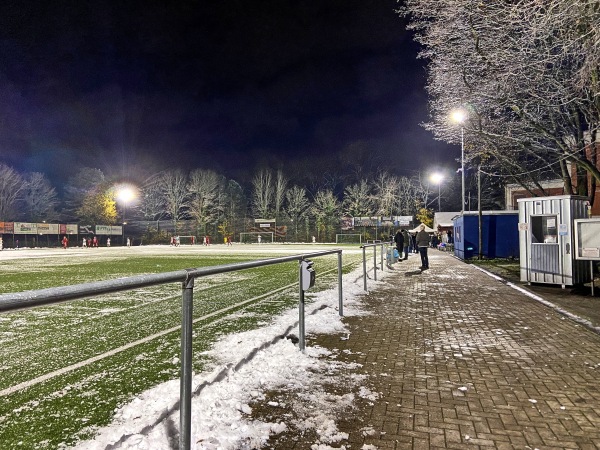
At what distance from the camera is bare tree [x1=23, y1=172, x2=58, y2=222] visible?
7594 centimetres

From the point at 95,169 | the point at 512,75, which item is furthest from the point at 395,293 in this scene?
the point at 95,169

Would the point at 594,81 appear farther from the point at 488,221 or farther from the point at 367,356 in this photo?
the point at 488,221

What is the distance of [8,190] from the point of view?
71.0 meters

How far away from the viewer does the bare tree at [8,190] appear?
7012cm

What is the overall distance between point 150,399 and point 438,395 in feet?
8.52

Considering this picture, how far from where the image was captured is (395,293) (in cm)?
994

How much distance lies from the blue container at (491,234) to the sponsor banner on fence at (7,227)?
5414cm

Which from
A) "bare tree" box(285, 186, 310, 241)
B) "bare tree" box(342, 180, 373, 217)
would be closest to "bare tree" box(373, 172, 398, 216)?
"bare tree" box(342, 180, 373, 217)

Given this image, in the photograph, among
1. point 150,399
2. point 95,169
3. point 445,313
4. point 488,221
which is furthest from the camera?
point 95,169

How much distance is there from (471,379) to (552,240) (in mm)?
8605

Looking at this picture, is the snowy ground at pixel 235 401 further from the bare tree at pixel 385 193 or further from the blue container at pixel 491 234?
the bare tree at pixel 385 193

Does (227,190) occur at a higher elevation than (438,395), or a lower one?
higher

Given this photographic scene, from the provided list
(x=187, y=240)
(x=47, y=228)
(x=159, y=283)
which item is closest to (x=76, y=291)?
(x=159, y=283)

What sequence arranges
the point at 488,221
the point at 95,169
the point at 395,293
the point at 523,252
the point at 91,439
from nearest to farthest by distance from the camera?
the point at 91,439 → the point at 395,293 → the point at 523,252 → the point at 488,221 → the point at 95,169
